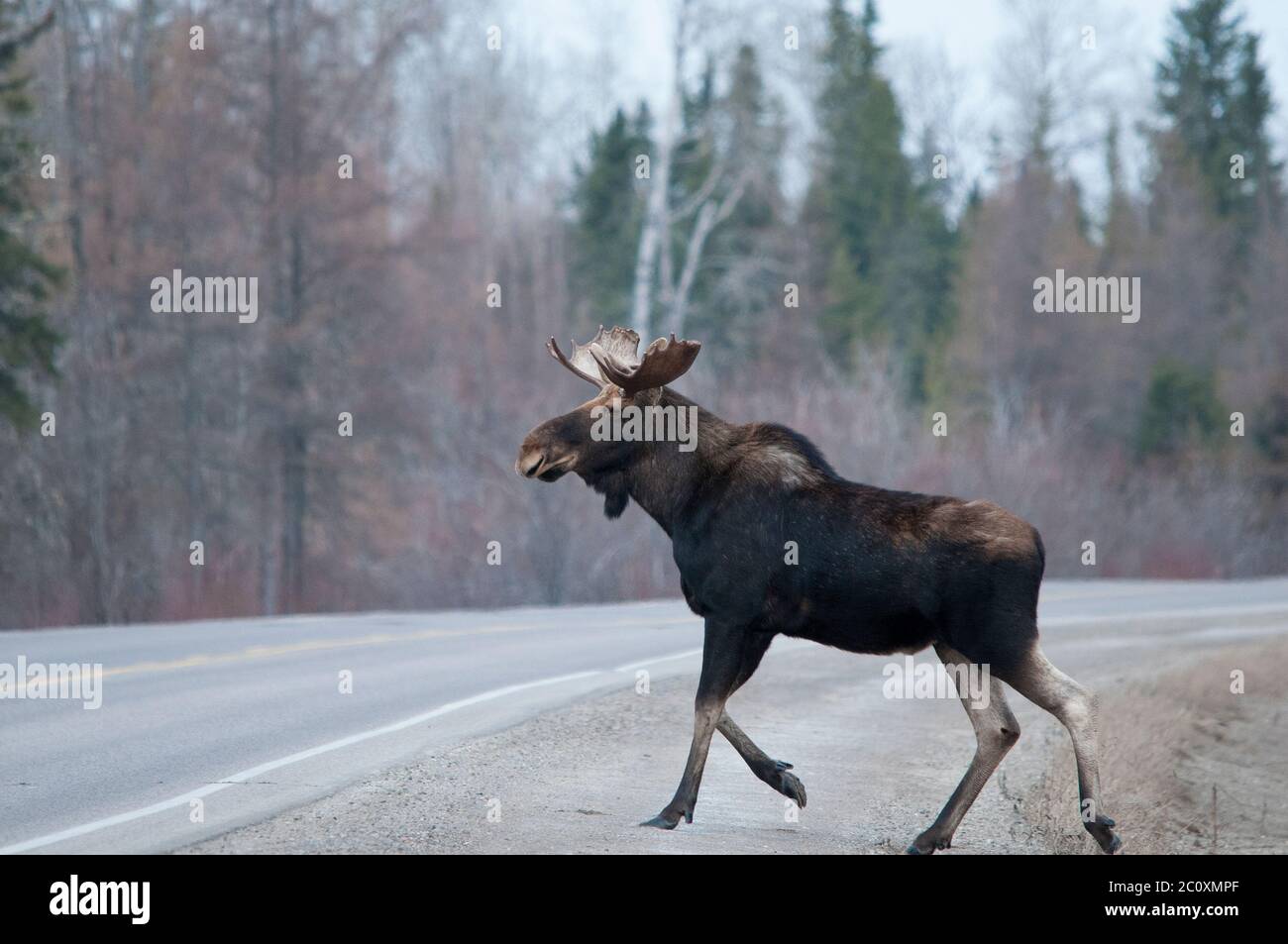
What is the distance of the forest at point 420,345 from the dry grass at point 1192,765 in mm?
10213

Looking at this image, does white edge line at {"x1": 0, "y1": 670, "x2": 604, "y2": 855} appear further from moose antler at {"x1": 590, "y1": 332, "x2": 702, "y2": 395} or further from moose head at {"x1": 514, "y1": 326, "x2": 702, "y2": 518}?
moose antler at {"x1": 590, "y1": 332, "x2": 702, "y2": 395}

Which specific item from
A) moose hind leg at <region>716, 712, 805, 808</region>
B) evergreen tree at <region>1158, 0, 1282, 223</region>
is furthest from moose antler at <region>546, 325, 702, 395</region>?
evergreen tree at <region>1158, 0, 1282, 223</region>

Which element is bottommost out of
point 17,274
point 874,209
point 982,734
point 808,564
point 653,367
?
point 982,734

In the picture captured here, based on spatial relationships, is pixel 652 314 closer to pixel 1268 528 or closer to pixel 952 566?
pixel 1268 528

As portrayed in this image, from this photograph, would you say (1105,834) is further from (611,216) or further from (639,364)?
(611,216)

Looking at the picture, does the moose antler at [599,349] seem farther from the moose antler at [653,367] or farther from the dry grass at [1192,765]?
the dry grass at [1192,765]

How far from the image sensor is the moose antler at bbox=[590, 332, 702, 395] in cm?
762

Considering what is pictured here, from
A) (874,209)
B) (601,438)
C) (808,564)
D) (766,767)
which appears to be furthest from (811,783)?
(874,209)

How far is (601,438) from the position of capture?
Result: 7.76m

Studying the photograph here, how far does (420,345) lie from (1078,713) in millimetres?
26810

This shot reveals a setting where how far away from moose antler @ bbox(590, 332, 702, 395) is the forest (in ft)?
53.0

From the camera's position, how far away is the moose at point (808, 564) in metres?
7.04

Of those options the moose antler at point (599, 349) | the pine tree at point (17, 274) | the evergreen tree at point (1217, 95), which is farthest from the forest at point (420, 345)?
the moose antler at point (599, 349)

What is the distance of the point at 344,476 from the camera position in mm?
30828
